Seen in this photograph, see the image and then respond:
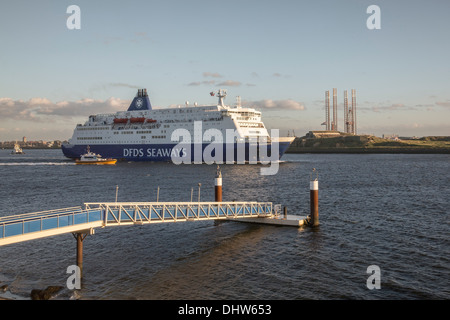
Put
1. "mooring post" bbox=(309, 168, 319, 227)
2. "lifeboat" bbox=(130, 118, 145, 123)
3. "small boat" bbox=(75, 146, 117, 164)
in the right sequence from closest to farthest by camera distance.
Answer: "mooring post" bbox=(309, 168, 319, 227) < "small boat" bbox=(75, 146, 117, 164) < "lifeboat" bbox=(130, 118, 145, 123)

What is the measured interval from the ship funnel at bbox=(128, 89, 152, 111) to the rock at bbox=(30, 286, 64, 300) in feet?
317

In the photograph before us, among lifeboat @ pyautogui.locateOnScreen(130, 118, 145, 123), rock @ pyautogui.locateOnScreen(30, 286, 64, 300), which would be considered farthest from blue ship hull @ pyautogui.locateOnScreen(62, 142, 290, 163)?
rock @ pyautogui.locateOnScreen(30, 286, 64, 300)

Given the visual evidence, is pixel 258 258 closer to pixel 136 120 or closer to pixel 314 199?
pixel 314 199

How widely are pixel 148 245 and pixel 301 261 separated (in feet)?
31.1

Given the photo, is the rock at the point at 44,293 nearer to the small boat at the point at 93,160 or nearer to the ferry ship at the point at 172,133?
the ferry ship at the point at 172,133

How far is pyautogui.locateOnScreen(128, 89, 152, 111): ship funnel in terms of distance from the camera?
362 ft

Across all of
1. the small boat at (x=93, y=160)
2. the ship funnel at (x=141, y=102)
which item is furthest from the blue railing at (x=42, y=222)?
the ship funnel at (x=141, y=102)

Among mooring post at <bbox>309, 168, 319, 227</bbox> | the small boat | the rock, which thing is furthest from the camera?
the small boat

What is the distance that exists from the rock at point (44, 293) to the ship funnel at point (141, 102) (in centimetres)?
9652
